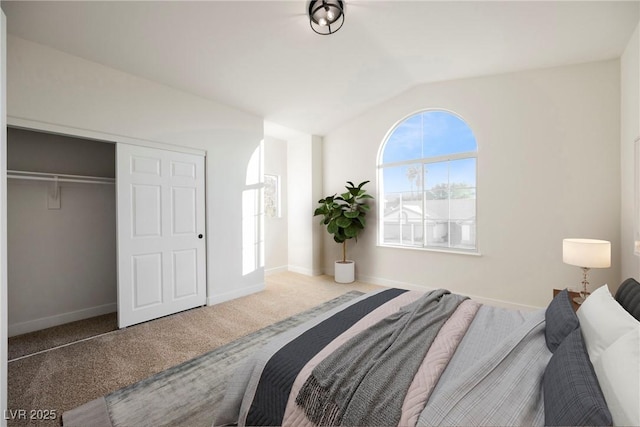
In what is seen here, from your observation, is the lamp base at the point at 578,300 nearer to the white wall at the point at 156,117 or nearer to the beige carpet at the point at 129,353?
the beige carpet at the point at 129,353

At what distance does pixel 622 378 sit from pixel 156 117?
3.99 m

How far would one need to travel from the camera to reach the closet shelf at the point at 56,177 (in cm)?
271

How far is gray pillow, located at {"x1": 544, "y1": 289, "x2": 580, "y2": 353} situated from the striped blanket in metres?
0.06

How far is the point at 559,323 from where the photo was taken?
144cm

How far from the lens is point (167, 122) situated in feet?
10.8

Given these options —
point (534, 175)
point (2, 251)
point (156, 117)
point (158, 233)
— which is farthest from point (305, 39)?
point (534, 175)

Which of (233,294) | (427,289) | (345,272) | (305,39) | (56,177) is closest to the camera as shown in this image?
(305,39)

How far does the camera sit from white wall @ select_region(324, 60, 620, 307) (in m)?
2.92

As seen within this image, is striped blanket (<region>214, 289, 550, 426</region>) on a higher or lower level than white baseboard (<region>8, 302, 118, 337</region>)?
higher

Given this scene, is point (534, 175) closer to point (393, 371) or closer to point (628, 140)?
point (628, 140)

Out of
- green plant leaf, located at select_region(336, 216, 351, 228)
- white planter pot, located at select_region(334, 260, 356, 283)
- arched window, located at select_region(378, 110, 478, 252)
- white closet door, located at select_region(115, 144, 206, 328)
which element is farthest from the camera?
white planter pot, located at select_region(334, 260, 356, 283)

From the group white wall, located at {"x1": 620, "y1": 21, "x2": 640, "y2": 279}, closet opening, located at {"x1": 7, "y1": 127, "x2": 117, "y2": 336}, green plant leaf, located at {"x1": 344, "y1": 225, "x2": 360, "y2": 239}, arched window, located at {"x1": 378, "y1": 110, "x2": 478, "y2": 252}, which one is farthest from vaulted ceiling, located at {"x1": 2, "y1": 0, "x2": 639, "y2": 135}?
green plant leaf, located at {"x1": 344, "y1": 225, "x2": 360, "y2": 239}

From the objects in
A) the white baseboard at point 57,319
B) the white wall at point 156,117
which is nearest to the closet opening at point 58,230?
the white baseboard at point 57,319

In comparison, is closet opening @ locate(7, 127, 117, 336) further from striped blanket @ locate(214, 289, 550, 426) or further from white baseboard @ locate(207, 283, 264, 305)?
striped blanket @ locate(214, 289, 550, 426)
